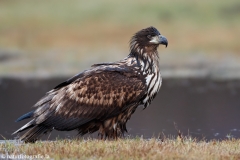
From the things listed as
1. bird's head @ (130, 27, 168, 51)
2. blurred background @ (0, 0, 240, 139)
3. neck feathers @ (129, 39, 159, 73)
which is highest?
bird's head @ (130, 27, 168, 51)

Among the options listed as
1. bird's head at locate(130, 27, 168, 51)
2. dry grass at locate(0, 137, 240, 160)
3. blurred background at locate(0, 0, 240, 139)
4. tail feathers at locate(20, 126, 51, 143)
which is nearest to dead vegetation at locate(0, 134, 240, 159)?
dry grass at locate(0, 137, 240, 160)

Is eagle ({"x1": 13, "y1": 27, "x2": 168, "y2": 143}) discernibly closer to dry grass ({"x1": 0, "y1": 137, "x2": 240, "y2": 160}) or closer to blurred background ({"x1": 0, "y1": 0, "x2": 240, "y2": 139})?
dry grass ({"x1": 0, "y1": 137, "x2": 240, "y2": 160})

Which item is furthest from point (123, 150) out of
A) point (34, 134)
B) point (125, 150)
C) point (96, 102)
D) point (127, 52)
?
point (127, 52)

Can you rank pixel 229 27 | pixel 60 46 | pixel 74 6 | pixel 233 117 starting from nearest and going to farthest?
1. pixel 233 117
2. pixel 60 46
3. pixel 229 27
4. pixel 74 6

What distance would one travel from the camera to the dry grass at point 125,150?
32.0 ft

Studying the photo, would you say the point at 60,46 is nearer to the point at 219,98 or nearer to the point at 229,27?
the point at 229,27

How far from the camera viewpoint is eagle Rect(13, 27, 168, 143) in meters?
11.6

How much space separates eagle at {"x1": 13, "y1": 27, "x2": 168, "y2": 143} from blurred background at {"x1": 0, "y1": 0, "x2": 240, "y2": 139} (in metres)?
3.23

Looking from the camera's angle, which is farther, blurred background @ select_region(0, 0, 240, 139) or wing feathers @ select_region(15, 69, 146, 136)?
blurred background @ select_region(0, 0, 240, 139)

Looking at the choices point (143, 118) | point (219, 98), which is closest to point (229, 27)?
point (219, 98)

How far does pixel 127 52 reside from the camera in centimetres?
3603

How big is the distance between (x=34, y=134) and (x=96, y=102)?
1112 mm

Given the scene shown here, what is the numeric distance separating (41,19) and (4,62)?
12.6 m

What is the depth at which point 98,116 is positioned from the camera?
38.2ft
